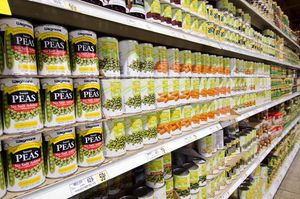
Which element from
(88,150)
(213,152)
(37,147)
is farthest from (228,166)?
(37,147)

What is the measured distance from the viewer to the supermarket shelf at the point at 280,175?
101 inches

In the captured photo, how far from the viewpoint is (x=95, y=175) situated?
69cm

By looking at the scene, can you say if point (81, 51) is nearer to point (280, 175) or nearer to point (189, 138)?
point (189, 138)

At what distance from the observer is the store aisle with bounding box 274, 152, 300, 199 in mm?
2714

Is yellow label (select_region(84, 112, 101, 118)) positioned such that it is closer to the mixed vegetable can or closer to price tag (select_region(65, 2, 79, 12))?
the mixed vegetable can

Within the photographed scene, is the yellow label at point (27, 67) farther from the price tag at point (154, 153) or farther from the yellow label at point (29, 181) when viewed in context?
the price tag at point (154, 153)

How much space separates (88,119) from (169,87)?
49 cm

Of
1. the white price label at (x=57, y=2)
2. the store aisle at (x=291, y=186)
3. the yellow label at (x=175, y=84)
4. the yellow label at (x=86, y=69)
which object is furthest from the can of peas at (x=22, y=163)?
the store aisle at (x=291, y=186)

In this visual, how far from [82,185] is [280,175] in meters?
3.27

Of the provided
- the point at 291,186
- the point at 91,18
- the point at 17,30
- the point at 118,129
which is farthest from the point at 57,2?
the point at 291,186

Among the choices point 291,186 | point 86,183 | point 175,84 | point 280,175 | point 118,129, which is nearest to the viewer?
point 86,183

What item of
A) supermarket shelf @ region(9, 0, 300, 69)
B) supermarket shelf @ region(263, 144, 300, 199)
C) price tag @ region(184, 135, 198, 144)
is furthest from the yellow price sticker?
supermarket shelf @ region(263, 144, 300, 199)

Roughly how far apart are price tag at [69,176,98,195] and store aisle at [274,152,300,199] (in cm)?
281

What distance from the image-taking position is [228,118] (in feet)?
5.15
